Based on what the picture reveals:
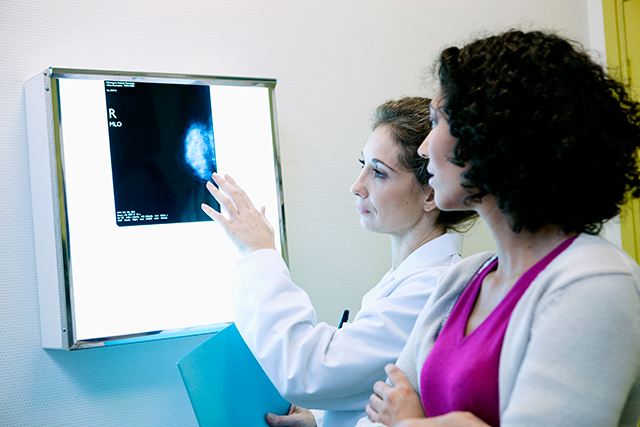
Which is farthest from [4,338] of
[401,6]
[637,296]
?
[401,6]

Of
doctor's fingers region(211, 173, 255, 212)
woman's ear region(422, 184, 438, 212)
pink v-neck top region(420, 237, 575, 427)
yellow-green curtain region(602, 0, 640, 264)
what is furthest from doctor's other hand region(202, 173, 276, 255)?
yellow-green curtain region(602, 0, 640, 264)

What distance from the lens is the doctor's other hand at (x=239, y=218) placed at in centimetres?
141

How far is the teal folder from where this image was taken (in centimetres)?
116

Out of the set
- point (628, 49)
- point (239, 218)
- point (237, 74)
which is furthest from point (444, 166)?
point (628, 49)

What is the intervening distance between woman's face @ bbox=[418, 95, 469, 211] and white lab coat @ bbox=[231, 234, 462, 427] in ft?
1.22

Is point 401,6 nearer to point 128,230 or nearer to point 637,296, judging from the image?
point 128,230

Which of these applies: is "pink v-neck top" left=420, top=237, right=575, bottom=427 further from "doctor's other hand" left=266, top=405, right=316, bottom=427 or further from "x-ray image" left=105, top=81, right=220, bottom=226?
"x-ray image" left=105, top=81, right=220, bottom=226

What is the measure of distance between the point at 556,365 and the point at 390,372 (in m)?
0.37

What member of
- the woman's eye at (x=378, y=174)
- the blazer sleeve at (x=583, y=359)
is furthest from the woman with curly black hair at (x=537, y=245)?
the woman's eye at (x=378, y=174)

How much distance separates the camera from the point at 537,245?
2.73ft

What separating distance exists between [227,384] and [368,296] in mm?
496

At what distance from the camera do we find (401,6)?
1988 mm

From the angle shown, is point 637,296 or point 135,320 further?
point 135,320

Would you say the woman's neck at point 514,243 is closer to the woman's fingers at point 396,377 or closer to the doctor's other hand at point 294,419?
the woman's fingers at point 396,377
